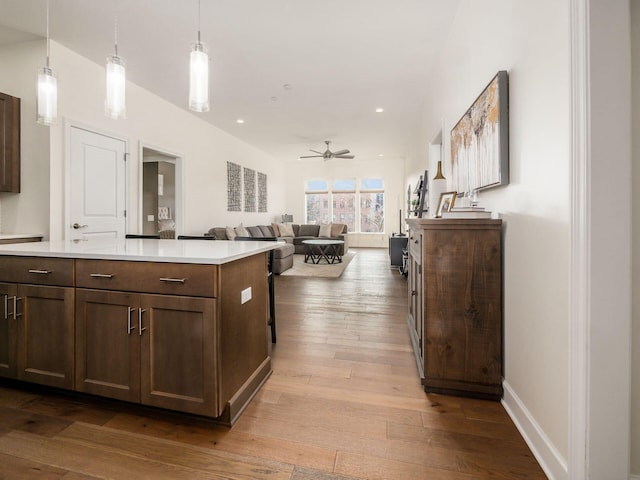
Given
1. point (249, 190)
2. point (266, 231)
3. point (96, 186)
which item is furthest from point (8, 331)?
point (266, 231)

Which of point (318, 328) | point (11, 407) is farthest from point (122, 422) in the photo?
point (318, 328)

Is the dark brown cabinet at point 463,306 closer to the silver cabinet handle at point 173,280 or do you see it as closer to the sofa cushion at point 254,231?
the silver cabinet handle at point 173,280

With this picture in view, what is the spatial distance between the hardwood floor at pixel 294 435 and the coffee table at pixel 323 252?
497 cm

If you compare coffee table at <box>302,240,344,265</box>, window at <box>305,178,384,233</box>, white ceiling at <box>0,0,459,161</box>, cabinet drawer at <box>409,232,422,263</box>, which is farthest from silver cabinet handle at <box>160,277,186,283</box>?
window at <box>305,178,384,233</box>

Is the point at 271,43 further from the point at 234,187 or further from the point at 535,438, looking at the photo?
the point at 234,187

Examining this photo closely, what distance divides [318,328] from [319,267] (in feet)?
11.7

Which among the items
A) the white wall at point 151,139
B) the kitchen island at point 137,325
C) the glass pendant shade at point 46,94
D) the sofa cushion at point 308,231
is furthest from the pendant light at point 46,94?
the sofa cushion at point 308,231

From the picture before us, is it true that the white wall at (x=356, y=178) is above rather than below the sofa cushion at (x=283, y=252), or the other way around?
above

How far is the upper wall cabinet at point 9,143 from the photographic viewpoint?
3.16 meters

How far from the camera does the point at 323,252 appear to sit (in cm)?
791

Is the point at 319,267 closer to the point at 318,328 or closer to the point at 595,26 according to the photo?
the point at 318,328

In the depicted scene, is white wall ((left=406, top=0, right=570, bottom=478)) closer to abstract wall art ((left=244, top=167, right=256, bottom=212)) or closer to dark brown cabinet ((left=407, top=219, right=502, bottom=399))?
dark brown cabinet ((left=407, top=219, right=502, bottom=399))

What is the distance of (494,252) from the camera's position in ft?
5.94

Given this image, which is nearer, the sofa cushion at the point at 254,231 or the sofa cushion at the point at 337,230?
the sofa cushion at the point at 254,231
